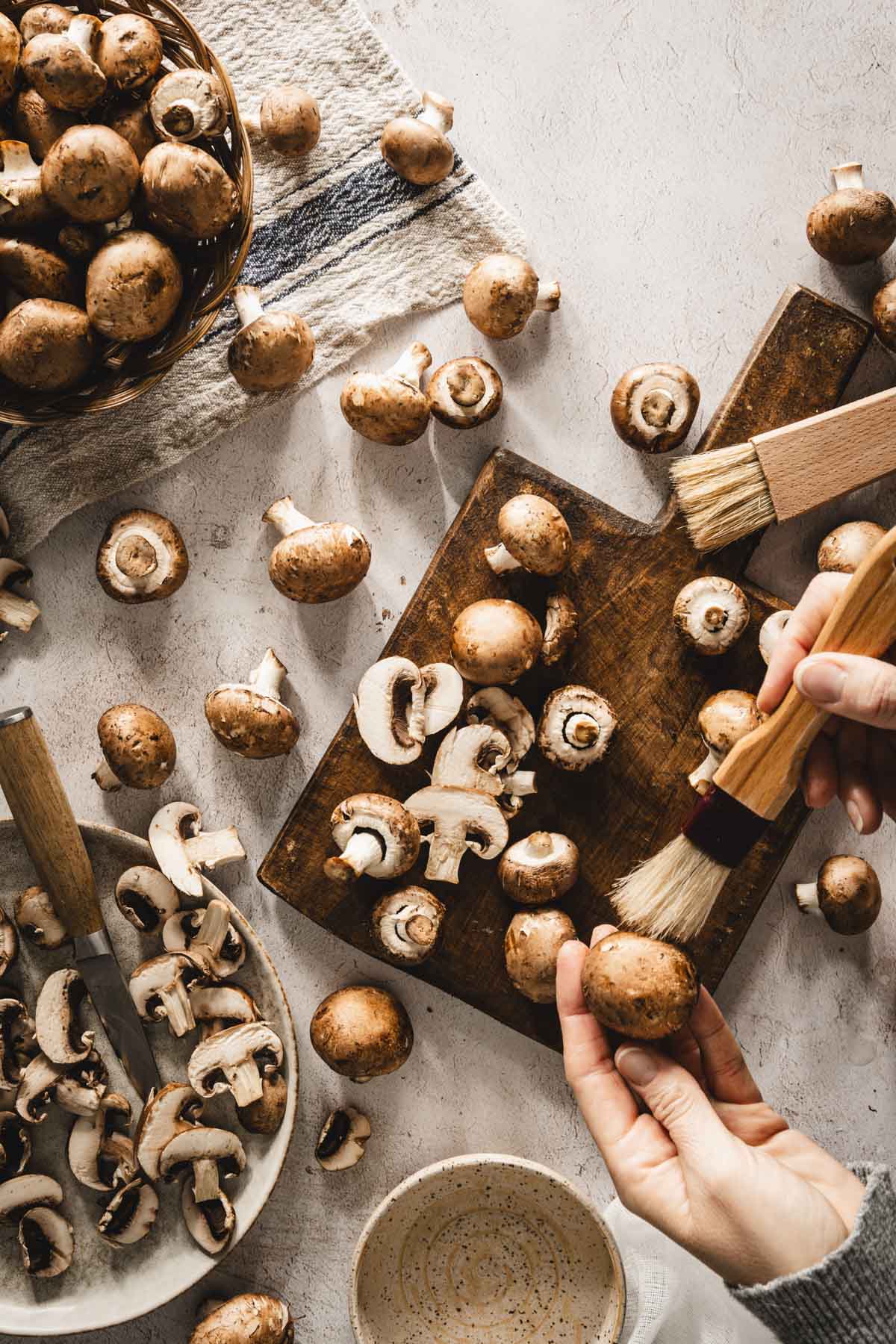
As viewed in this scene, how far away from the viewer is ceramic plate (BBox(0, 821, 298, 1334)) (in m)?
2.48

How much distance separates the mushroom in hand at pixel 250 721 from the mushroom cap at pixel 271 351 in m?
0.78

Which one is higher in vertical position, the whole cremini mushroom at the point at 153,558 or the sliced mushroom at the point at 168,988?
the whole cremini mushroom at the point at 153,558

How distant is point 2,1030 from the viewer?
252 centimetres

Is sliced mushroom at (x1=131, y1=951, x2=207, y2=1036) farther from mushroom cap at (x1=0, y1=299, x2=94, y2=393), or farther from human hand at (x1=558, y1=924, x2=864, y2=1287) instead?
mushroom cap at (x1=0, y1=299, x2=94, y2=393)

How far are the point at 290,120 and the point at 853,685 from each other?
1.94 metres

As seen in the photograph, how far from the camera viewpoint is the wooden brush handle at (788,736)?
1972 millimetres

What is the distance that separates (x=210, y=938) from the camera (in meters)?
2.49

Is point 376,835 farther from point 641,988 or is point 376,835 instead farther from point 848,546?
point 848,546

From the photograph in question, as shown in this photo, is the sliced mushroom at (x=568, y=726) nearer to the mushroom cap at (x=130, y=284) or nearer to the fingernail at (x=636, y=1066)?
the fingernail at (x=636, y=1066)

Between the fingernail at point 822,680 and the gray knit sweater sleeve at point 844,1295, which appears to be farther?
the fingernail at point 822,680

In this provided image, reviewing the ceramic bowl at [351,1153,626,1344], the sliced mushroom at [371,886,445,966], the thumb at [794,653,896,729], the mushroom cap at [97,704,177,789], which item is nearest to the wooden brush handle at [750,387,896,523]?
the thumb at [794,653,896,729]

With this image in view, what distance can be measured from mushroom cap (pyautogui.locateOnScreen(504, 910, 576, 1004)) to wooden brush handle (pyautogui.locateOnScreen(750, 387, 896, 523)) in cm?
117

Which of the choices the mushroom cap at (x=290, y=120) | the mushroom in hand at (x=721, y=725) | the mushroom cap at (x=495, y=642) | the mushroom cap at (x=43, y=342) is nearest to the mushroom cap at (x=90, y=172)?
the mushroom cap at (x=43, y=342)

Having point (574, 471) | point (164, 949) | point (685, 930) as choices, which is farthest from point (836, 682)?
point (164, 949)
